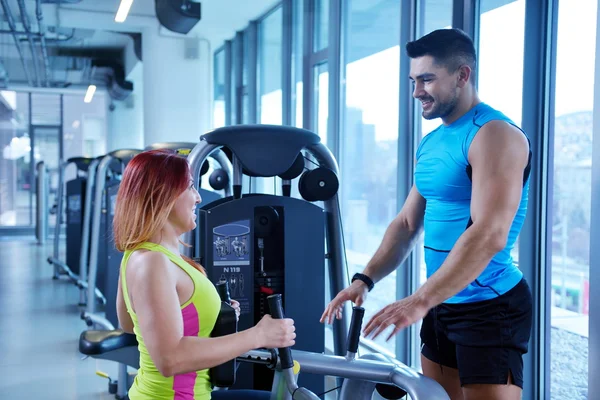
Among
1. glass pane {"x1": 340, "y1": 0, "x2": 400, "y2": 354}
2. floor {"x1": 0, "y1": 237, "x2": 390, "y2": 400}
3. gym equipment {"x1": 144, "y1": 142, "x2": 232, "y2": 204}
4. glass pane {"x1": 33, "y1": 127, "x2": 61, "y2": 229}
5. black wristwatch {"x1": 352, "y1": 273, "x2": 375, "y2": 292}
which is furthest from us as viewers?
glass pane {"x1": 33, "y1": 127, "x2": 61, "y2": 229}

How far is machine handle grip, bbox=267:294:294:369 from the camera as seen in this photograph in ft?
4.92

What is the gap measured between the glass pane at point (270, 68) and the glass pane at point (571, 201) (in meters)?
4.07

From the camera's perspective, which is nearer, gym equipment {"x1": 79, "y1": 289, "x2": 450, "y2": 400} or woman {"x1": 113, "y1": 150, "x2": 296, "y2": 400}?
woman {"x1": 113, "y1": 150, "x2": 296, "y2": 400}

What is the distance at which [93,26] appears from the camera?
8180 millimetres

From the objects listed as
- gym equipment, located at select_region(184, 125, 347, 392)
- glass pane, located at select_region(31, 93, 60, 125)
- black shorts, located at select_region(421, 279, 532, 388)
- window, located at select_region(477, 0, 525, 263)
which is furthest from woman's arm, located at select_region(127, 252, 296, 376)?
glass pane, located at select_region(31, 93, 60, 125)

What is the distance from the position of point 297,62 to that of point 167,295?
495cm

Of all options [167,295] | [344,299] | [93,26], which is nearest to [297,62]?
[93,26]

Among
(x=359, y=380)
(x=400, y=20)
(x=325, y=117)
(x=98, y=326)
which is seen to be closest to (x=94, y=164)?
(x=98, y=326)

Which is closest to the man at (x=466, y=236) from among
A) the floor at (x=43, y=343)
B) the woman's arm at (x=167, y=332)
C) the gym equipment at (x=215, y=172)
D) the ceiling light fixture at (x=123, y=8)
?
the woman's arm at (x=167, y=332)

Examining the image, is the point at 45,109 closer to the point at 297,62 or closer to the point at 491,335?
the point at 297,62

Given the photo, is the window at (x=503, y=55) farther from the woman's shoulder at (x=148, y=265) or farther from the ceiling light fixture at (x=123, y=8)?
the ceiling light fixture at (x=123, y=8)

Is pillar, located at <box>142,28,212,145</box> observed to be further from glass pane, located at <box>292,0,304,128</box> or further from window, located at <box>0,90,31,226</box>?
window, located at <box>0,90,31,226</box>

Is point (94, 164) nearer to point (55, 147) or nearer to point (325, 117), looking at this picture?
point (325, 117)

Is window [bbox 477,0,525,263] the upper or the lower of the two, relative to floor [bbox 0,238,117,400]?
upper
